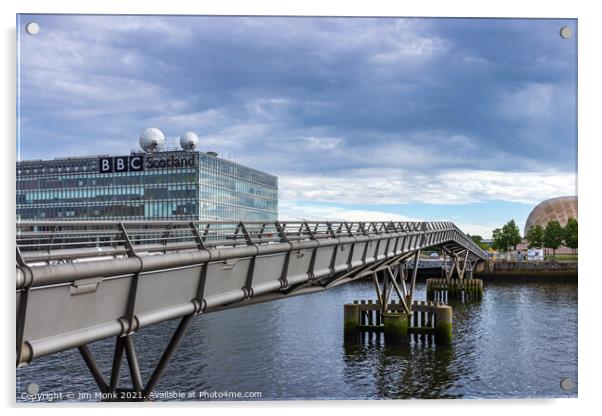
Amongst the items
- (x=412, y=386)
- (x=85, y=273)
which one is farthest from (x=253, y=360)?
(x=85, y=273)

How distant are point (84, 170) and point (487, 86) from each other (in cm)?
7227

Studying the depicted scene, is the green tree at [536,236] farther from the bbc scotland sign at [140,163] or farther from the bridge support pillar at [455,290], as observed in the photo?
the bbc scotland sign at [140,163]

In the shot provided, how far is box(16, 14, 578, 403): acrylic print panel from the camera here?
1299 centimetres

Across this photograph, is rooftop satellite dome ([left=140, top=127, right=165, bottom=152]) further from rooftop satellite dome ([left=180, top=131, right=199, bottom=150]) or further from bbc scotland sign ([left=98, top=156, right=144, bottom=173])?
rooftop satellite dome ([left=180, top=131, right=199, bottom=150])

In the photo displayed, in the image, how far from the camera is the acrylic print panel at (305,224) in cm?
1299

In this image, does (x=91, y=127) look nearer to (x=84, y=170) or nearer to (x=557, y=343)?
(x=84, y=170)

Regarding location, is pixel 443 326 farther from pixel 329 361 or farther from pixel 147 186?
pixel 147 186

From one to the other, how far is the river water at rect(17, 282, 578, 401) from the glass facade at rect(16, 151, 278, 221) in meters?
39.6


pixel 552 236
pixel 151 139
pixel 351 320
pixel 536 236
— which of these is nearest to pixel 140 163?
pixel 151 139

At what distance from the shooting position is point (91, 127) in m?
57.2

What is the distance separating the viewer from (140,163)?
90.8 metres

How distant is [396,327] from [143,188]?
179 feet

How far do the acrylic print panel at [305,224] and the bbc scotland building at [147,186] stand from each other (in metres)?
12.2

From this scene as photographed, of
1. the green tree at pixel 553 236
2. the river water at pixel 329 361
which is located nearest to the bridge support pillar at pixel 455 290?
the green tree at pixel 553 236
